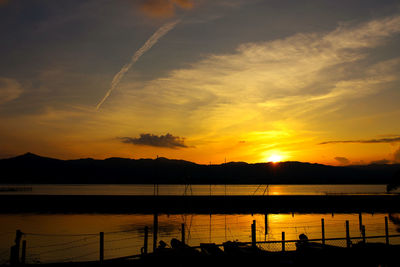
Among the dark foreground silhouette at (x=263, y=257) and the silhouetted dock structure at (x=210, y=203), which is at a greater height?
the dark foreground silhouette at (x=263, y=257)

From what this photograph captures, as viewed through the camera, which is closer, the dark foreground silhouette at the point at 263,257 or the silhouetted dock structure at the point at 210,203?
the dark foreground silhouette at the point at 263,257

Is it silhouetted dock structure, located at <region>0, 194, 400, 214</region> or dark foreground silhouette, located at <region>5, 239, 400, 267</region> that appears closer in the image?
dark foreground silhouette, located at <region>5, 239, 400, 267</region>

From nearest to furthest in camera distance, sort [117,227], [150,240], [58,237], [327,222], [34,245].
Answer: [34,245]
[150,240]
[58,237]
[117,227]
[327,222]

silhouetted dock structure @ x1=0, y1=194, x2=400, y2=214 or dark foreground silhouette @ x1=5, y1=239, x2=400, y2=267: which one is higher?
dark foreground silhouette @ x1=5, y1=239, x2=400, y2=267

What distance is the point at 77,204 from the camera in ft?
306

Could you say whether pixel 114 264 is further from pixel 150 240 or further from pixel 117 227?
pixel 117 227

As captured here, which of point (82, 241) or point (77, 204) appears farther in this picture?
point (77, 204)

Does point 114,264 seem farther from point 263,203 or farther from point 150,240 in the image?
point 263,203

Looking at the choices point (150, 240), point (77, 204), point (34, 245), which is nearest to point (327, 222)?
point (150, 240)

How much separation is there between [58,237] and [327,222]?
3946cm

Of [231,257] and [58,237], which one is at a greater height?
[231,257]

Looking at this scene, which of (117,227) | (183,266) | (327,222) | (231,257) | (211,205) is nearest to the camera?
(183,266)

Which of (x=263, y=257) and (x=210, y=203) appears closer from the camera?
(x=263, y=257)

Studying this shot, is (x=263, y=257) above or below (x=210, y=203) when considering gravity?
above
